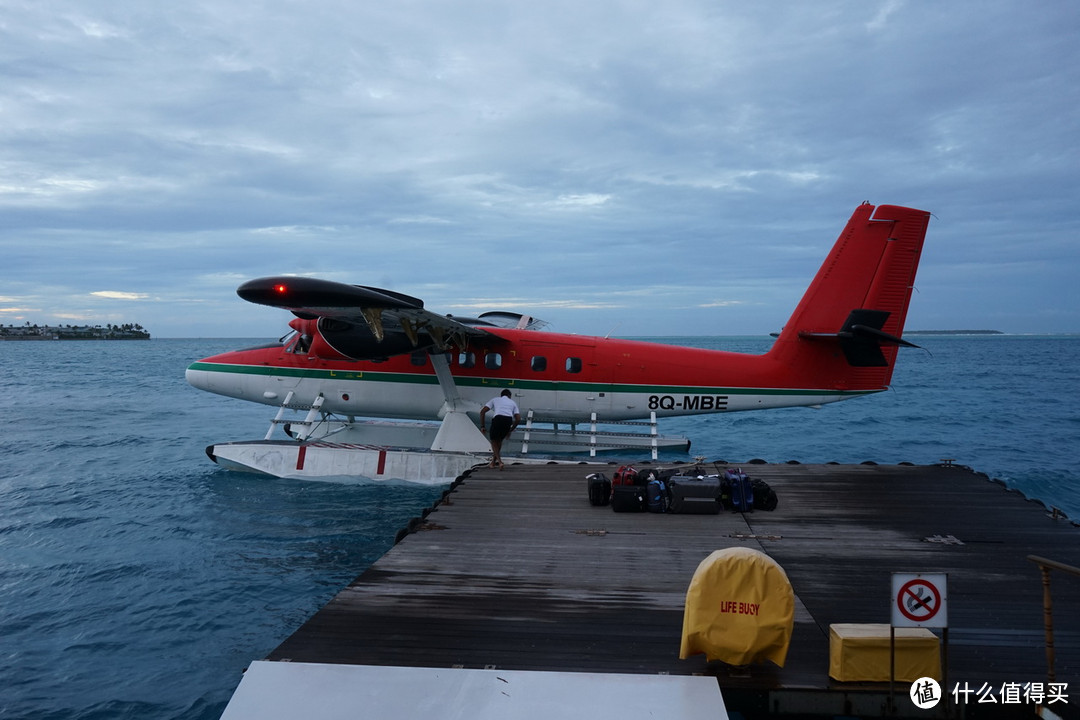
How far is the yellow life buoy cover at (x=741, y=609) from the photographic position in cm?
469

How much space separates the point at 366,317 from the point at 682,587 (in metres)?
7.52

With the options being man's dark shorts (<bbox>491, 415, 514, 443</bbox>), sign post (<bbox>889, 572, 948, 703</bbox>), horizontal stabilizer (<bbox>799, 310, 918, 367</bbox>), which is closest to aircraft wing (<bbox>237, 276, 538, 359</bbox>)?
man's dark shorts (<bbox>491, 415, 514, 443</bbox>)

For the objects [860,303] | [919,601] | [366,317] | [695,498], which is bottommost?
[695,498]

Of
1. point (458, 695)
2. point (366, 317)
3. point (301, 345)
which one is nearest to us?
point (458, 695)

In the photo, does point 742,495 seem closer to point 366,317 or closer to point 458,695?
point 458,695

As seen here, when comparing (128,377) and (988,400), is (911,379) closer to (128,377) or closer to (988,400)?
(988,400)

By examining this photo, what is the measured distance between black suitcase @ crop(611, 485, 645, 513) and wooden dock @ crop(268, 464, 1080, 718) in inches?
7.1

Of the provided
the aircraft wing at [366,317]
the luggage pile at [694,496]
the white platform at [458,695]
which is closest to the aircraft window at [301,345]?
the aircraft wing at [366,317]

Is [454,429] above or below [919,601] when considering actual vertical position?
below

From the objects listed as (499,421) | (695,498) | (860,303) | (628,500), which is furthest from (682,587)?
(860,303)

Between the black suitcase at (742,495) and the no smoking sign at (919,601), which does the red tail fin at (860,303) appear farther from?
the no smoking sign at (919,601)

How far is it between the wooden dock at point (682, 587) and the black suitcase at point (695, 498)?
0.31m

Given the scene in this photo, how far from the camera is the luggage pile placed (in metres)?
9.39

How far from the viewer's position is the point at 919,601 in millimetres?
4414
